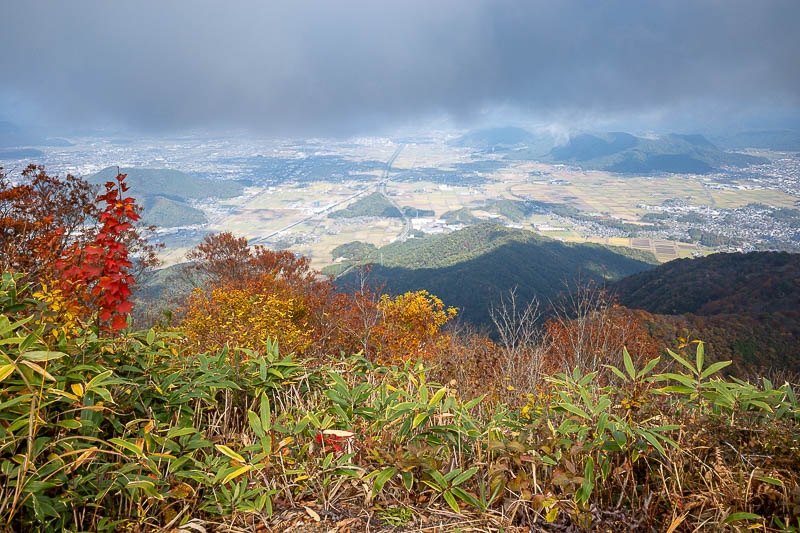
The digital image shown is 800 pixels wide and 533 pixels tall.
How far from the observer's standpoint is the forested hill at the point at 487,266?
45.7 metres

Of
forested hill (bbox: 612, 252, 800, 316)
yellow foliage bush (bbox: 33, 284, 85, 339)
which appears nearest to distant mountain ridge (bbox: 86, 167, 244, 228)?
forested hill (bbox: 612, 252, 800, 316)

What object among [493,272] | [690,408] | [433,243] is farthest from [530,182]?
[690,408]

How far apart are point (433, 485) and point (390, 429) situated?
389 millimetres

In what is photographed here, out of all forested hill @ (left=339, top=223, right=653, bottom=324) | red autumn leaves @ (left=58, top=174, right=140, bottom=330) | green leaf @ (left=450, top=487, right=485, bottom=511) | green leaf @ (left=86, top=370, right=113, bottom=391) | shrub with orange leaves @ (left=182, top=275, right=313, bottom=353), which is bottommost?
forested hill @ (left=339, top=223, right=653, bottom=324)

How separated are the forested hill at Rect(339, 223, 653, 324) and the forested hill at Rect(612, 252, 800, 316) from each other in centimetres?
547

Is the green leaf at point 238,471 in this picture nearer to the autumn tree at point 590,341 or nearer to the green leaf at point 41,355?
the green leaf at point 41,355

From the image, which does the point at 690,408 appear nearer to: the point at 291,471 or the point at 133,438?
the point at 291,471

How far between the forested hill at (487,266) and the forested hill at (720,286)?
5.47 metres

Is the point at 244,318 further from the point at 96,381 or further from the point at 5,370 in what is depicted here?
the point at 5,370

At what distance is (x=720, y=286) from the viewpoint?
35938 millimetres

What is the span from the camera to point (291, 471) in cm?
129

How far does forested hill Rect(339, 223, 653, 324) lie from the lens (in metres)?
45.7

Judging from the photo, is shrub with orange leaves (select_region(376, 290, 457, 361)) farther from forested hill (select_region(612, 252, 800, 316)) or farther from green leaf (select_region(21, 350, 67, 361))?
forested hill (select_region(612, 252, 800, 316))

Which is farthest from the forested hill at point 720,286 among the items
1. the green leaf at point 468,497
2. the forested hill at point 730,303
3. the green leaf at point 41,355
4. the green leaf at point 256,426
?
the green leaf at point 41,355
